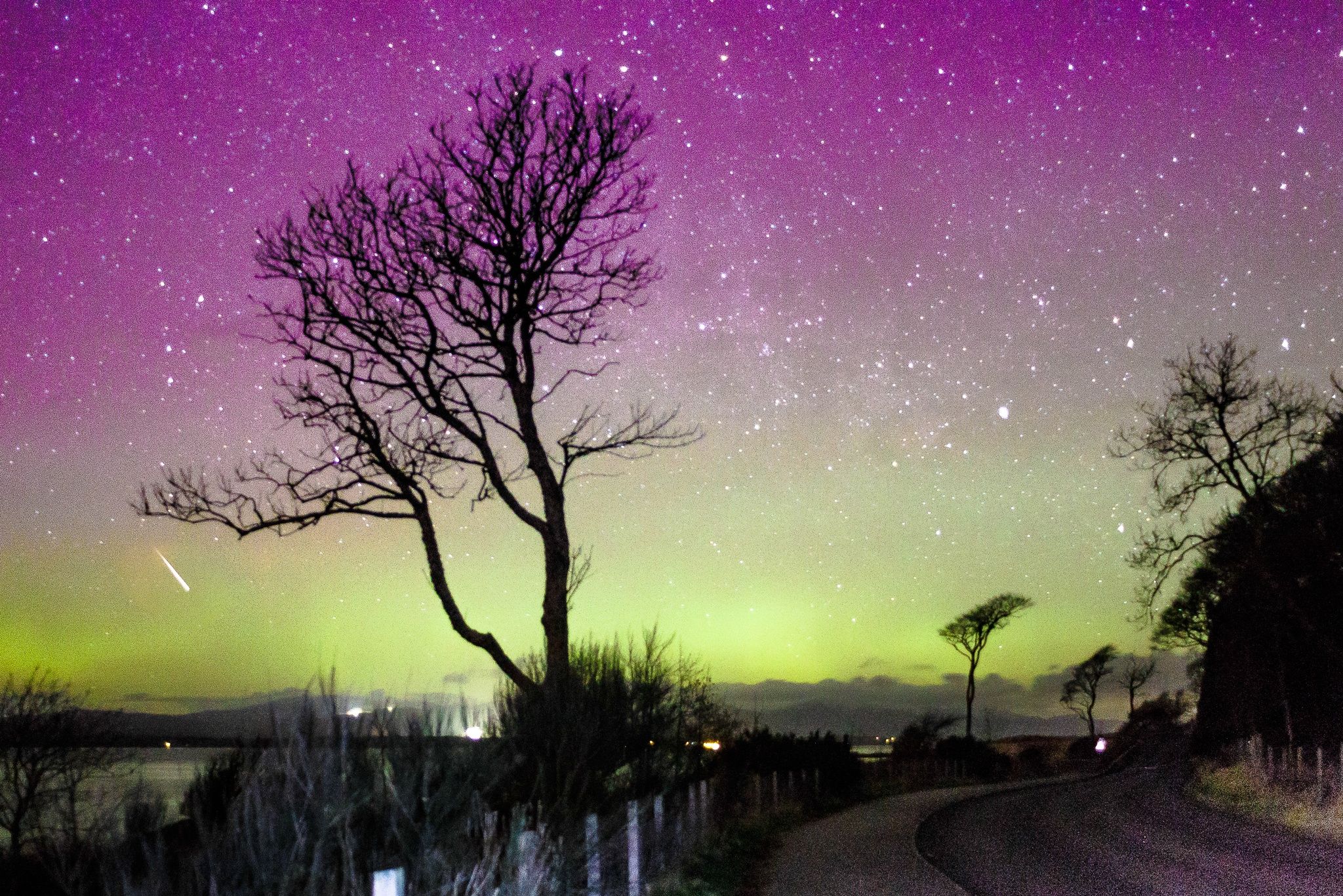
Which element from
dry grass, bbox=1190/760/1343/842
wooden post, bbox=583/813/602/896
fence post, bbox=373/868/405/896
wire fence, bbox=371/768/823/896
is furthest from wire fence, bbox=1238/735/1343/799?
fence post, bbox=373/868/405/896

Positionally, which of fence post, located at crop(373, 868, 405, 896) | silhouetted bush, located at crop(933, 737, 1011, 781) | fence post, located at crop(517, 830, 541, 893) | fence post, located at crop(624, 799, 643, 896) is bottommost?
silhouetted bush, located at crop(933, 737, 1011, 781)

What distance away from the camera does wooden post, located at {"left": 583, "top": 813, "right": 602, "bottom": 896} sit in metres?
8.79

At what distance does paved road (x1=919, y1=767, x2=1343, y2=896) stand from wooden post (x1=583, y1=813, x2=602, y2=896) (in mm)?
5224

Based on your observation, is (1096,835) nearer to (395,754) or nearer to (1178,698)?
(395,754)

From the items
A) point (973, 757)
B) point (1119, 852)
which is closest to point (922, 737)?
point (973, 757)

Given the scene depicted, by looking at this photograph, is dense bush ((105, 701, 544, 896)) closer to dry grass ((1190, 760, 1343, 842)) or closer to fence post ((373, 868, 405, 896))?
fence post ((373, 868, 405, 896))

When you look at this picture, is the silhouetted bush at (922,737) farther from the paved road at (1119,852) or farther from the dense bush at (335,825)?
the dense bush at (335,825)

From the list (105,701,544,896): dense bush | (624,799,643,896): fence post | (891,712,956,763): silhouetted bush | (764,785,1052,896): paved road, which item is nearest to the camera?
(105,701,544,896): dense bush

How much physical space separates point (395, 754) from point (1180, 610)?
5710 cm

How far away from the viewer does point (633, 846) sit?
33.3 ft

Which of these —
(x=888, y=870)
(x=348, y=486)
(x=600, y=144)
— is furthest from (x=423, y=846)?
(x=600, y=144)

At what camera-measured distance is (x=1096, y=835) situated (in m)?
18.4

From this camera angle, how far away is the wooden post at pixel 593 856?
28.8ft

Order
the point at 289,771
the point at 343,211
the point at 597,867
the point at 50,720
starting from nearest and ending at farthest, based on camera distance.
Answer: the point at 289,771 → the point at 597,867 → the point at 343,211 → the point at 50,720
